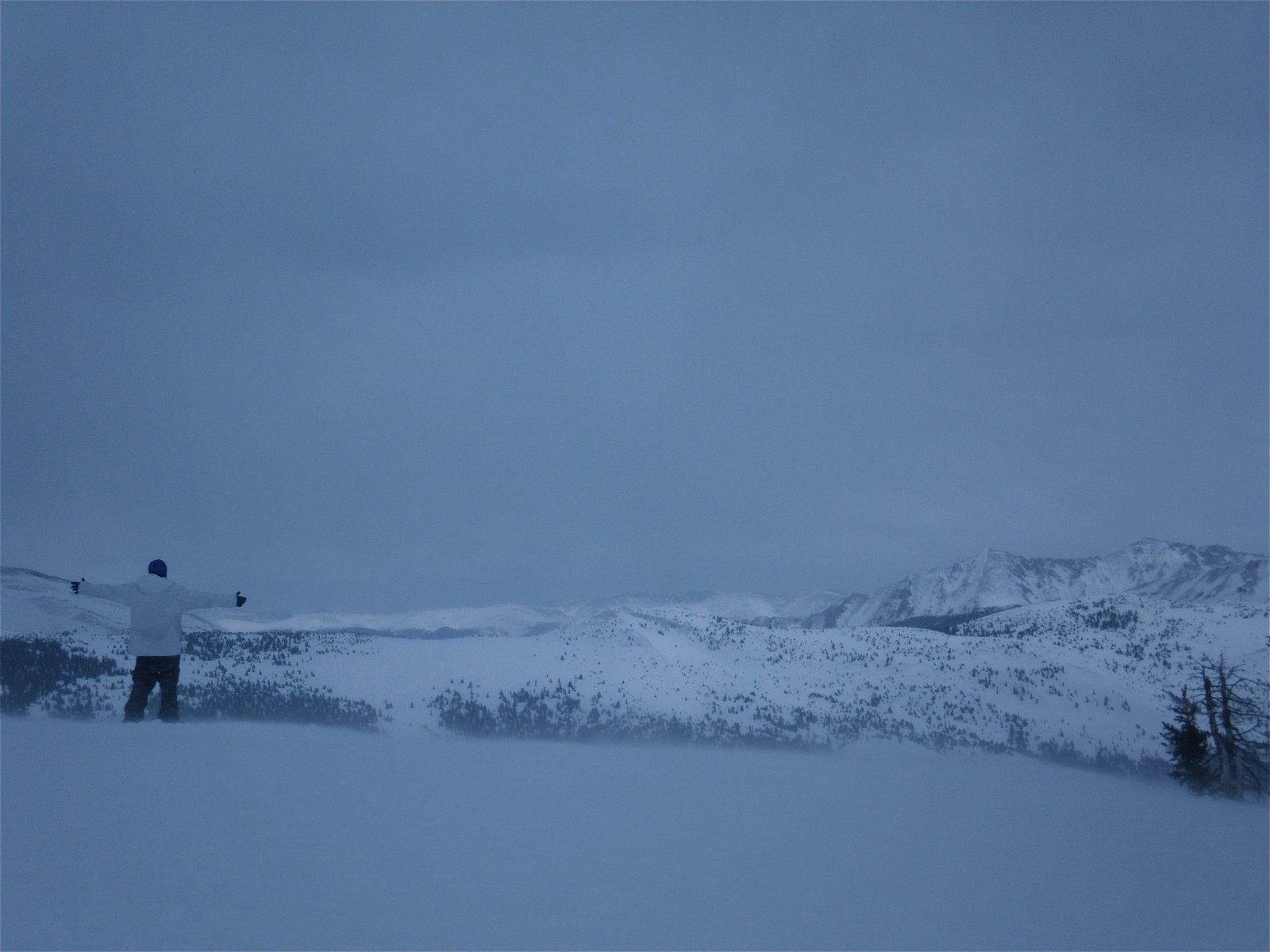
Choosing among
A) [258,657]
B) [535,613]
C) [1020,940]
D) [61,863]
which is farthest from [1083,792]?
[535,613]

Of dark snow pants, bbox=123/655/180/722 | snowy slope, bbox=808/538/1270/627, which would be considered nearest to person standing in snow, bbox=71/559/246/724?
dark snow pants, bbox=123/655/180/722

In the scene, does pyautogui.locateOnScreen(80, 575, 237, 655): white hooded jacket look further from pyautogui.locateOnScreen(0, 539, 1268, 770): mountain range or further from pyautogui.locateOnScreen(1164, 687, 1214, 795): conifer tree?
pyautogui.locateOnScreen(1164, 687, 1214, 795): conifer tree

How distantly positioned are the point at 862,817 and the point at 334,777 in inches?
176

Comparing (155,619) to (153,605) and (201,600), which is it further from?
(201,600)

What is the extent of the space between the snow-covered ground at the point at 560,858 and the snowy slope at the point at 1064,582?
2570 cm

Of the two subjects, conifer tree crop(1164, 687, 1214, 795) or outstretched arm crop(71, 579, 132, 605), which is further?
conifer tree crop(1164, 687, 1214, 795)

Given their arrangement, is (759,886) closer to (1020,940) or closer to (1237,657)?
(1020,940)

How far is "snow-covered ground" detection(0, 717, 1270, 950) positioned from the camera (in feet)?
14.9

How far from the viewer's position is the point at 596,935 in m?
4.55

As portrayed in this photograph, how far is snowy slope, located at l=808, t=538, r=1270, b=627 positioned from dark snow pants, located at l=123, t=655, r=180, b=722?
92.9 ft

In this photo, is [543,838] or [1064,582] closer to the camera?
[543,838]

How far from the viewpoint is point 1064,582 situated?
80.9 meters

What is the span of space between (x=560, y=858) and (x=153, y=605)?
327 inches

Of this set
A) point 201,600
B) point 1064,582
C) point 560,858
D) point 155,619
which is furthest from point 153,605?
point 1064,582
